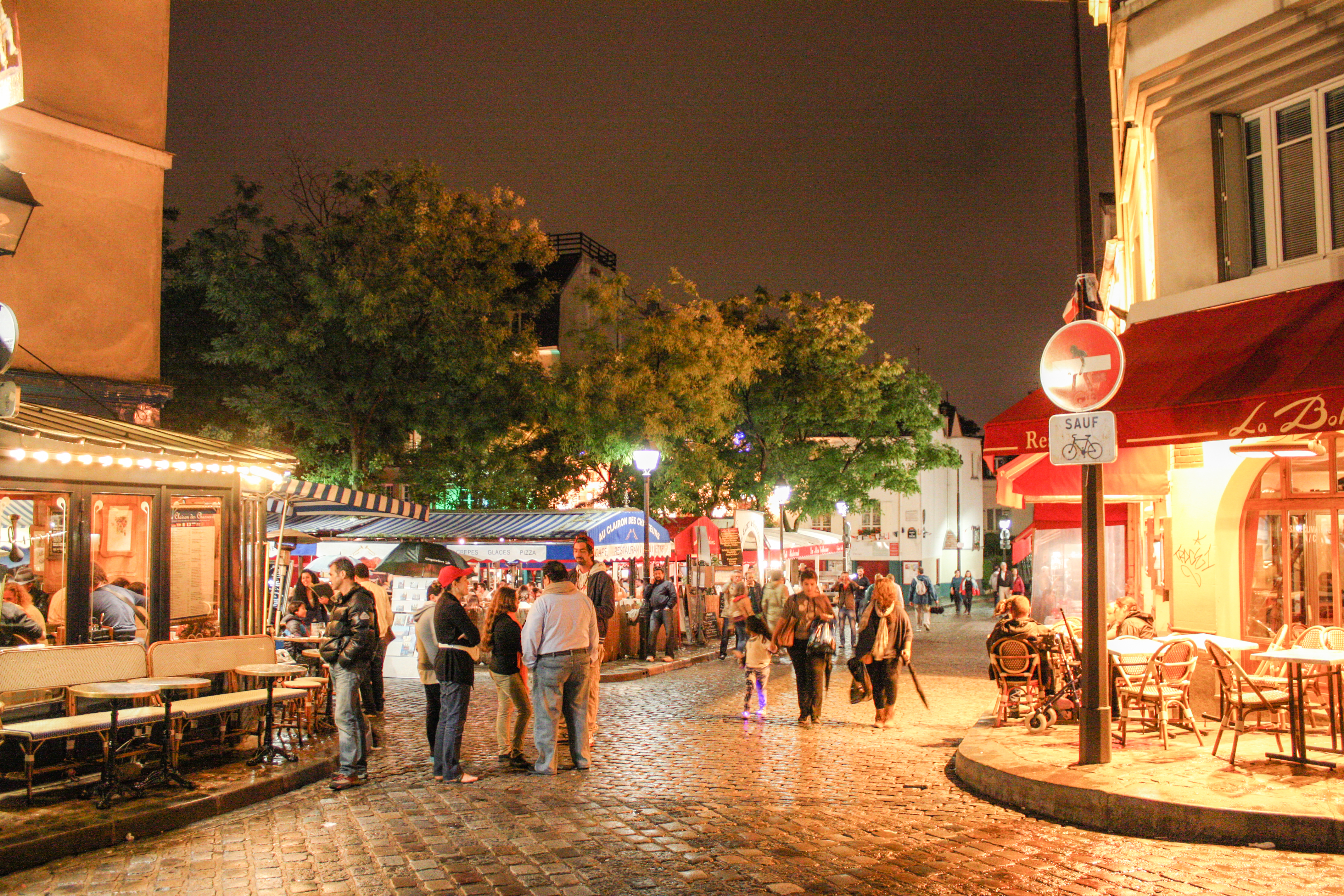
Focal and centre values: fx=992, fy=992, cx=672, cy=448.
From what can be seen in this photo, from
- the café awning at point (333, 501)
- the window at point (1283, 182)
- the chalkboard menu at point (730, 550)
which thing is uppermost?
the window at point (1283, 182)

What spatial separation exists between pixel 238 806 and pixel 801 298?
103ft

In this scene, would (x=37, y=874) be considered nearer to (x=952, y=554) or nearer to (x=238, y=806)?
(x=238, y=806)

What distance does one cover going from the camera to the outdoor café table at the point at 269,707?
29.5 ft

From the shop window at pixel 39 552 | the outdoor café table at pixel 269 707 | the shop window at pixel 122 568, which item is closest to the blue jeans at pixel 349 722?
the outdoor café table at pixel 269 707

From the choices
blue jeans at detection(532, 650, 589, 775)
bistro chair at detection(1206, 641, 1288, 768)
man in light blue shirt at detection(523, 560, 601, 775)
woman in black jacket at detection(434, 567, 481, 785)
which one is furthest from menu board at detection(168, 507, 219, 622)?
bistro chair at detection(1206, 641, 1288, 768)

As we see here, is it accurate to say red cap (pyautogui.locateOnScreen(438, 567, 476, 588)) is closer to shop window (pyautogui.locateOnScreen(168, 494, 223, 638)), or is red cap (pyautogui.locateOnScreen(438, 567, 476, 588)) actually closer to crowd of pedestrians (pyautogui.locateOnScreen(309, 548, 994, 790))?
crowd of pedestrians (pyautogui.locateOnScreen(309, 548, 994, 790))

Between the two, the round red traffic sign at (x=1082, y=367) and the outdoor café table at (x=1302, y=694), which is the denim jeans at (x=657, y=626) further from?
the outdoor café table at (x=1302, y=694)

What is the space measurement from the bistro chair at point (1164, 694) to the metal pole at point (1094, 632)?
62 centimetres

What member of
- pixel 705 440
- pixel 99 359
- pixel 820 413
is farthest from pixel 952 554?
pixel 99 359

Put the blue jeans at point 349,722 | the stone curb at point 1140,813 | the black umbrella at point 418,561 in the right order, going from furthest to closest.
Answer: the black umbrella at point 418,561
the blue jeans at point 349,722
the stone curb at point 1140,813

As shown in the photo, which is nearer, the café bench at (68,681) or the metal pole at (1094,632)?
the café bench at (68,681)

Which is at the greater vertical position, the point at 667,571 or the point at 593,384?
the point at 593,384

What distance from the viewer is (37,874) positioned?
242 inches

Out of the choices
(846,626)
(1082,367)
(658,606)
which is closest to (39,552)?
(1082,367)
